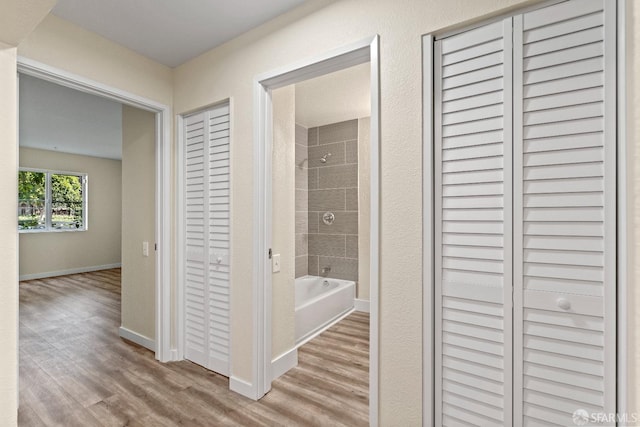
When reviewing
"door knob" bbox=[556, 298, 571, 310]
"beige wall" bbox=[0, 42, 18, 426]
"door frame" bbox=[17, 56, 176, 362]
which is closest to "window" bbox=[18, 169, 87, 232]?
"door frame" bbox=[17, 56, 176, 362]

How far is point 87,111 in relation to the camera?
3.68 metres

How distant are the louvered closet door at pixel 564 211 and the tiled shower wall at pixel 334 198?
268 cm

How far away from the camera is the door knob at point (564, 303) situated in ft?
3.65

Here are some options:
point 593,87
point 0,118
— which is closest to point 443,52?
point 593,87

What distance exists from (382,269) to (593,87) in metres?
1.11

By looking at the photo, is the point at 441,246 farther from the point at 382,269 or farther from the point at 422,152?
the point at 422,152

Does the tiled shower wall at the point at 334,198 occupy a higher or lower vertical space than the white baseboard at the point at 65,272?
higher

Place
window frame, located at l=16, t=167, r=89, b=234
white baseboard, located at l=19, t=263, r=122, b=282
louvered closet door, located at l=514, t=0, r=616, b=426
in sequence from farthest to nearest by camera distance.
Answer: window frame, located at l=16, t=167, r=89, b=234 → white baseboard, located at l=19, t=263, r=122, b=282 → louvered closet door, located at l=514, t=0, r=616, b=426

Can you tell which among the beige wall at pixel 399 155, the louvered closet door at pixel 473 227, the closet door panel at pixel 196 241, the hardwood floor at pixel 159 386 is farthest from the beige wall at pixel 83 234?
the louvered closet door at pixel 473 227

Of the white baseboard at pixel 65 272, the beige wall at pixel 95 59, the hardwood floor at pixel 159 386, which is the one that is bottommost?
the white baseboard at pixel 65 272

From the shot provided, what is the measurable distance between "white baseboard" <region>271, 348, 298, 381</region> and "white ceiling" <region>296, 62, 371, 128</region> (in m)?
2.46

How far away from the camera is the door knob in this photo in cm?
111

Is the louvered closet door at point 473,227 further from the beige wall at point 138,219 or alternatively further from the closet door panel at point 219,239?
the beige wall at point 138,219

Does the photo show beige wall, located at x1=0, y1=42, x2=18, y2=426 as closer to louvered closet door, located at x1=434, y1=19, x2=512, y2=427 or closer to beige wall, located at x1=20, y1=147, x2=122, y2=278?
louvered closet door, located at x1=434, y1=19, x2=512, y2=427
